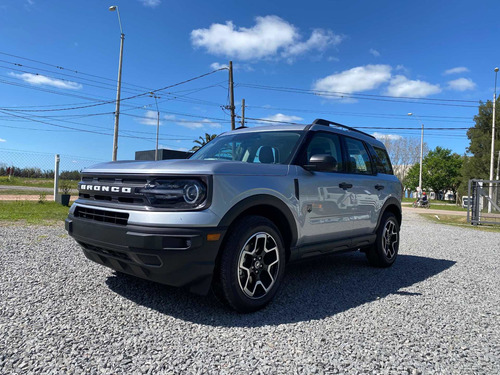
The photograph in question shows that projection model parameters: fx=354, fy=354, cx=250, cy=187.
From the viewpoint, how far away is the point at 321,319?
306 centimetres

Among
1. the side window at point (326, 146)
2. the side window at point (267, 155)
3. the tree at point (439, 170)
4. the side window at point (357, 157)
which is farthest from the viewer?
the tree at point (439, 170)

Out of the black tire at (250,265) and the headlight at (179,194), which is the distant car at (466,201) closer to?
the black tire at (250,265)

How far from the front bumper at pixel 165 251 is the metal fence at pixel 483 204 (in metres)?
14.8

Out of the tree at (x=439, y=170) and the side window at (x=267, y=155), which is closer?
the side window at (x=267, y=155)

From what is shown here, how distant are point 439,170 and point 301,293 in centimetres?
6982

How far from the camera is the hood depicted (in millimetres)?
2799

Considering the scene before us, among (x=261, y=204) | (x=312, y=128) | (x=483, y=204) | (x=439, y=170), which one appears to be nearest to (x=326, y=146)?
(x=312, y=128)

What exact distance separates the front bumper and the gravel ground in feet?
1.28

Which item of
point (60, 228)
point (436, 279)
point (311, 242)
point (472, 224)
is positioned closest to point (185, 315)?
point (311, 242)

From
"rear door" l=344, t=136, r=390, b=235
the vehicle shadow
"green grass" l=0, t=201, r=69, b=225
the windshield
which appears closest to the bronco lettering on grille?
the vehicle shadow

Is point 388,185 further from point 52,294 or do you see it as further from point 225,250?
point 52,294

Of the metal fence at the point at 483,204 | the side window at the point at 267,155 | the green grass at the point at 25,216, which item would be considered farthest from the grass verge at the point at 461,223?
the green grass at the point at 25,216

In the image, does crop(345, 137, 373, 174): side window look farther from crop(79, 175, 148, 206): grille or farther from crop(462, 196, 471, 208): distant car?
crop(462, 196, 471, 208): distant car

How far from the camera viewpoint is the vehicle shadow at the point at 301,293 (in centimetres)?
305
